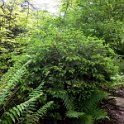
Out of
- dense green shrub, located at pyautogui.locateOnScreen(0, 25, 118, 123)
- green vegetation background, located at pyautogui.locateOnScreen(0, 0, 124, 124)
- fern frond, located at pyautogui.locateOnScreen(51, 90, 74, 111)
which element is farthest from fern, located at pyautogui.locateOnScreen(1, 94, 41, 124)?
fern frond, located at pyautogui.locateOnScreen(51, 90, 74, 111)

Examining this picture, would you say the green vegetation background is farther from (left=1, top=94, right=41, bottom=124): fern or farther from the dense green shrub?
(left=1, top=94, right=41, bottom=124): fern

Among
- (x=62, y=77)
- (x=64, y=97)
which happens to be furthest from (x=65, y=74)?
(x=64, y=97)

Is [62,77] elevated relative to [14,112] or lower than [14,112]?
elevated

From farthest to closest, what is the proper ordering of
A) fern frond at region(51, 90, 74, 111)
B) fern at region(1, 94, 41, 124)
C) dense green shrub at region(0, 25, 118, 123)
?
dense green shrub at region(0, 25, 118, 123) → fern frond at region(51, 90, 74, 111) → fern at region(1, 94, 41, 124)

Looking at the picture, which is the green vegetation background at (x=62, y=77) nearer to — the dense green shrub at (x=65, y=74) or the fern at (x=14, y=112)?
the dense green shrub at (x=65, y=74)

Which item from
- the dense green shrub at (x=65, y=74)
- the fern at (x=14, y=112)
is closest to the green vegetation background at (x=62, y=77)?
the dense green shrub at (x=65, y=74)

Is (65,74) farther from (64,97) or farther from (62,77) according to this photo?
(64,97)

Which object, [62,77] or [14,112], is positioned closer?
[14,112]

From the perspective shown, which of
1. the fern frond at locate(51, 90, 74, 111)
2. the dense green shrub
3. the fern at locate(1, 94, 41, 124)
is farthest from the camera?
the dense green shrub

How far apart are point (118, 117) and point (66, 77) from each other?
4.13 feet

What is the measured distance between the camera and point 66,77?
13.1 feet

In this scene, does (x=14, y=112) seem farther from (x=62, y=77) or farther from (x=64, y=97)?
(x=62, y=77)

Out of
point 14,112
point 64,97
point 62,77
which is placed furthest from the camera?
point 62,77

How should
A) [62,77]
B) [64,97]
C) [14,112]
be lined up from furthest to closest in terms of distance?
[62,77], [64,97], [14,112]
